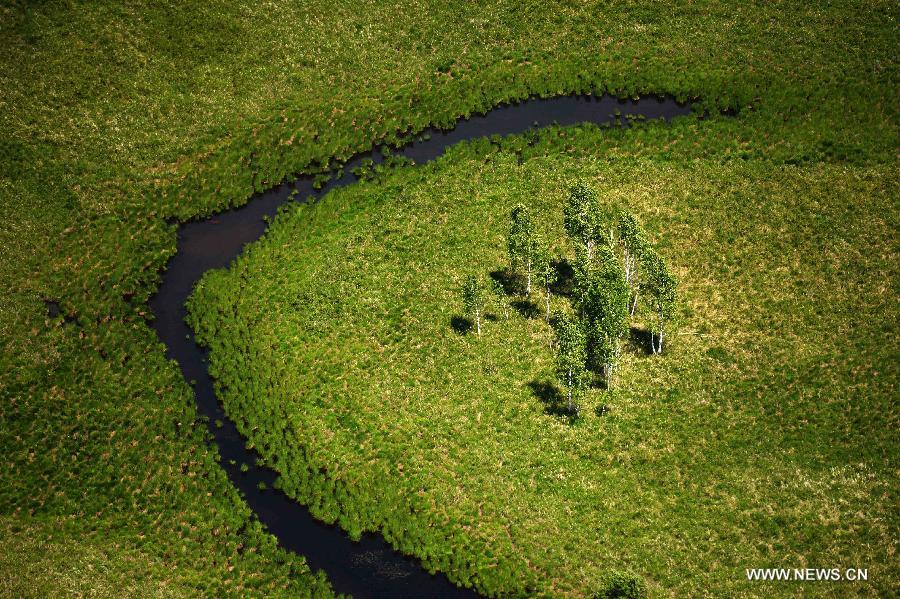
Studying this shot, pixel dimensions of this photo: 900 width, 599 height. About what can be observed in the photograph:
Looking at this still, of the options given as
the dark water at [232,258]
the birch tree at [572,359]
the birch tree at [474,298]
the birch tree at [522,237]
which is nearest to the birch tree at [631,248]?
the birch tree at [572,359]

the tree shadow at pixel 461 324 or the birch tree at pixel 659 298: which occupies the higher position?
the birch tree at pixel 659 298

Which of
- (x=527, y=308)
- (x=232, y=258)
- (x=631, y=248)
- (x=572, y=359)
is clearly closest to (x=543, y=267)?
(x=527, y=308)

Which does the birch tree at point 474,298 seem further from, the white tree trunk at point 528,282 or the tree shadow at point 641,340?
the tree shadow at point 641,340

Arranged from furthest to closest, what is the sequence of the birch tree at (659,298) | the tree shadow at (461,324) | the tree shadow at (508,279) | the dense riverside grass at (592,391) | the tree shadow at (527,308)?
the tree shadow at (508,279) < the tree shadow at (527,308) < the tree shadow at (461,324) < the birch tree at (659,298) < the dense riverside grass at (592,391)

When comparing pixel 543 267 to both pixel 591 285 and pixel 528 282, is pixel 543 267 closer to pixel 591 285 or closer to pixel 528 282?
pixel 528 282

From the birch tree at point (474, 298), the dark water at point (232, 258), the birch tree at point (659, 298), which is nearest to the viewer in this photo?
the dark water at point (232, 258)

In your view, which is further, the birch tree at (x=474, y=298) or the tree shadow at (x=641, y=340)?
the birch tree at (x=474, y=298)

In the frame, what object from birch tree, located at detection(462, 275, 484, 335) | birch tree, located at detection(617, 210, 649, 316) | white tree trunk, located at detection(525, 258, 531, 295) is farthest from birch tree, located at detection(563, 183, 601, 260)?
birch tree, located at detection(462, 275, 484, 335)
